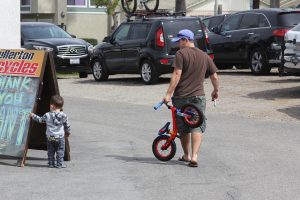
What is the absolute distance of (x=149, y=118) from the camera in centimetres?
1583

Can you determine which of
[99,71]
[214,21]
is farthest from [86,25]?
[99,71]

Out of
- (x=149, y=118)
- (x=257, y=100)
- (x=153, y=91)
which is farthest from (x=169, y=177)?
(x=153, y=91)

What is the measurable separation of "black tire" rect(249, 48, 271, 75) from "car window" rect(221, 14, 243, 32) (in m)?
1.40

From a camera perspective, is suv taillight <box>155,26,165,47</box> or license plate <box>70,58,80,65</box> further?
license plate <box>70,58,80,65</box>

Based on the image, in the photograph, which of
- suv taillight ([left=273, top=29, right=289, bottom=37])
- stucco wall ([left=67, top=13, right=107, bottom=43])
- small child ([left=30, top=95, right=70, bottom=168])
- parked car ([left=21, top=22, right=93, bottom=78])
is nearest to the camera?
small child ([left=30, top=95, right=70, bottom=168])

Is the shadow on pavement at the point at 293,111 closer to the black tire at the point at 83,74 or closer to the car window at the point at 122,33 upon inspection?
the car window at the point at 122,33

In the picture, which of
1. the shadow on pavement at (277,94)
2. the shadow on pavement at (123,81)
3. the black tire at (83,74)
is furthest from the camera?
the black tire at (83,74)

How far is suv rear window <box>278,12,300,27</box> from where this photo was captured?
22250 mm

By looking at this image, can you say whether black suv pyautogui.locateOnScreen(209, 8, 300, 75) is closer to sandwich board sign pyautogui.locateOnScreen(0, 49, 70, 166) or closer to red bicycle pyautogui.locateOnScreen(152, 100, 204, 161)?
red bicycle pyautogui.locateOnScreen(152, 100, 204, 161)

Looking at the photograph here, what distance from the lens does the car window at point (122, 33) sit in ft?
75.8

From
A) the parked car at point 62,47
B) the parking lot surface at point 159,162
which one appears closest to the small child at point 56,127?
the parking lot surface at point 159,162

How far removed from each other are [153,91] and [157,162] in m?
9.31

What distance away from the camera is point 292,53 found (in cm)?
1831

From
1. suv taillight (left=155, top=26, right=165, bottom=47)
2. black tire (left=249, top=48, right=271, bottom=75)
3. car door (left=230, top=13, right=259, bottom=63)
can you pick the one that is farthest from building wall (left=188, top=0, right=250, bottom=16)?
suv taillight (left=155, top=26, right=165, bottom=47)
